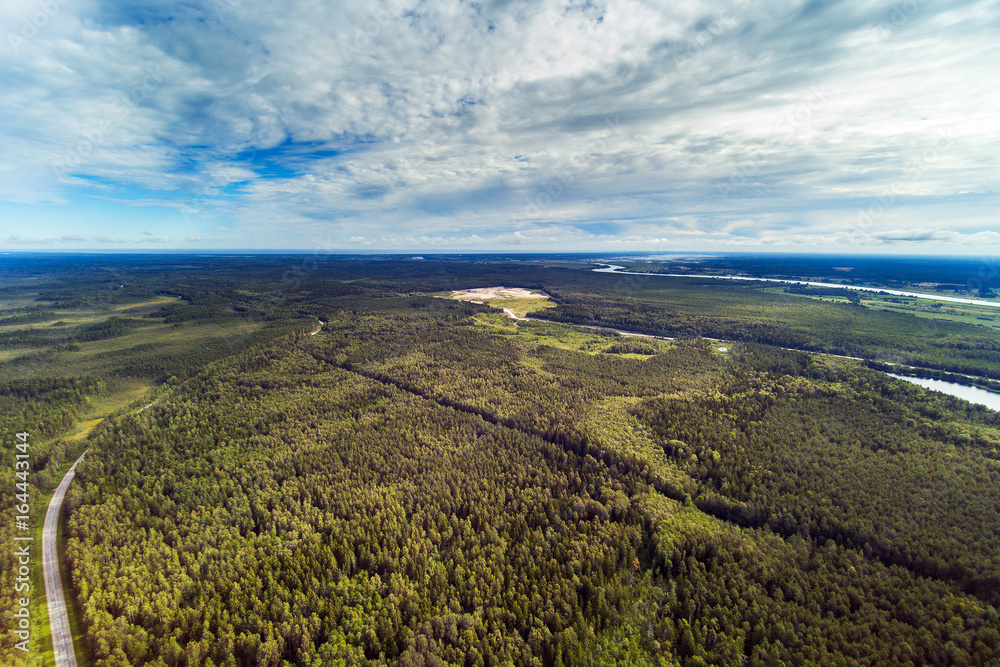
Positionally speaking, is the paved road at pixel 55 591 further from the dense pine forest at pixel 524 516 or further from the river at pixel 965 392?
the river at pixel 965 392

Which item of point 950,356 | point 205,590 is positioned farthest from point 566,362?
point 950,356

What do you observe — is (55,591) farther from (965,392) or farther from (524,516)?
(965,392)

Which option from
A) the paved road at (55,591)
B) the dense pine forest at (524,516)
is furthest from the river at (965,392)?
the paved road at (55,591)

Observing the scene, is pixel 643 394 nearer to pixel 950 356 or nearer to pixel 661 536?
pixel 661 536

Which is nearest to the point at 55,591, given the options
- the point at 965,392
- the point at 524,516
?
the point at 524,516

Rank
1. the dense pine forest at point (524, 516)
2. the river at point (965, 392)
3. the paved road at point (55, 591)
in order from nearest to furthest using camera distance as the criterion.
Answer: the paved road at point (55, 591) < the dense pine forest at point (524, 516) < the river at point (965, 392)

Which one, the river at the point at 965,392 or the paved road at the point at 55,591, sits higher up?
the river at the point at 965,392

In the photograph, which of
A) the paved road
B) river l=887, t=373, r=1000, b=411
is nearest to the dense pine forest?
the paved road
